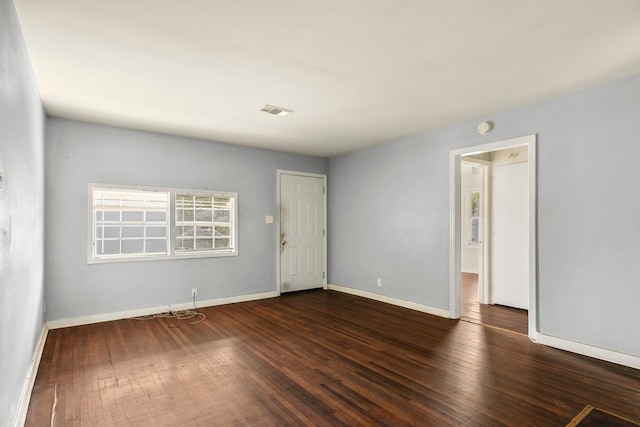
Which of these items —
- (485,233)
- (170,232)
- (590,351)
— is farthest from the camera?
(485,233)

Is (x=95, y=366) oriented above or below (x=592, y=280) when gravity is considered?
below

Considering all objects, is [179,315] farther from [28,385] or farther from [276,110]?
[276,110]

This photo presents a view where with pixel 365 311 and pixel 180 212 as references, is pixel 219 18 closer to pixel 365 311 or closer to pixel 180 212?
pixel 180 212

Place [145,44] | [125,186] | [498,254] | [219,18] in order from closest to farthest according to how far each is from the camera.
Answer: [219,18], [145,44], [125,186], [498,254]

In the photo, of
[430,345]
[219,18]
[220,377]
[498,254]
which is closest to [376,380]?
[430,345]

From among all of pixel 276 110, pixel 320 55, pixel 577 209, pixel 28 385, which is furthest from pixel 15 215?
pixel 577 209

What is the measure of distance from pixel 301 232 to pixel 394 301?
2112 millimetres

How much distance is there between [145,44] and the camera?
2.54m

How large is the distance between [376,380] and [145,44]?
313cm

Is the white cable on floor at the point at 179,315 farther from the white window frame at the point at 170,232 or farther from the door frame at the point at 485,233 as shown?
the door frame at the point at 485,233

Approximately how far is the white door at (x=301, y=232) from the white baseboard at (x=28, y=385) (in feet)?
11.5

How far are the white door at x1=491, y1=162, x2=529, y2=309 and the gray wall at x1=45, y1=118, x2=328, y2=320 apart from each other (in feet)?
11.9

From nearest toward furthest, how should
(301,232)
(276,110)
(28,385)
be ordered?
(28,385), (276,110), (301,232)

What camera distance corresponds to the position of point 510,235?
17.4ft
